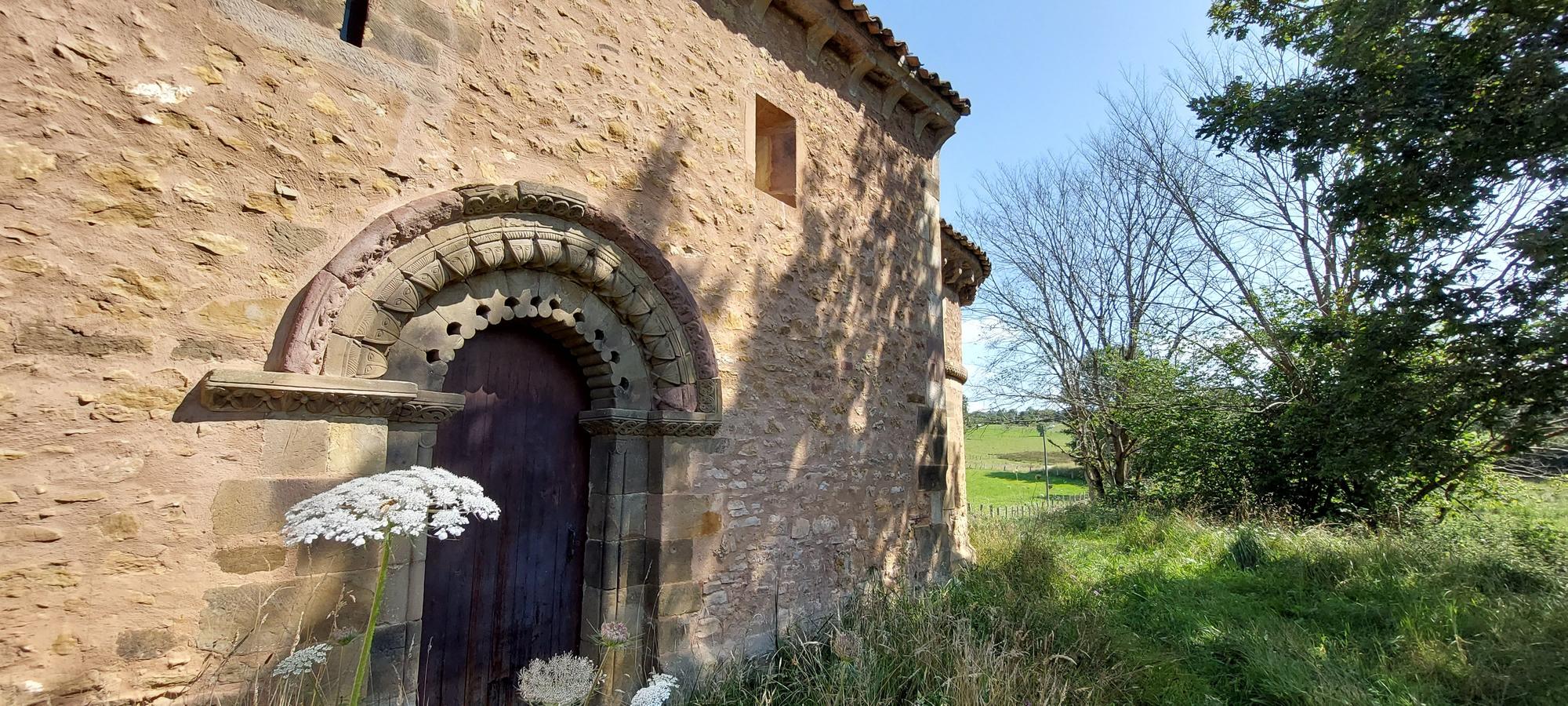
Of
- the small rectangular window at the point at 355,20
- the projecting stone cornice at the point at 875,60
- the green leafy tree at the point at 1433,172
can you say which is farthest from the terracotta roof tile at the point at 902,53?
the small rectangular window at the point at 355,20

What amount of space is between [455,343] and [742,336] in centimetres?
183

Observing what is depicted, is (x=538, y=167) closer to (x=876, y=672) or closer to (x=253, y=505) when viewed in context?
(x=253, y=505)

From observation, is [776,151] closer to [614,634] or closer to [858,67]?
[858,67]

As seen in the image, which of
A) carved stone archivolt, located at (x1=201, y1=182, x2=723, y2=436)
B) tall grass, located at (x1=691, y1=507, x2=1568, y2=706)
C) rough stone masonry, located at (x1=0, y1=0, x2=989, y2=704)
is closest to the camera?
rough stone masonry, located at (x1=0, y1=0, x2=989, y2=704)

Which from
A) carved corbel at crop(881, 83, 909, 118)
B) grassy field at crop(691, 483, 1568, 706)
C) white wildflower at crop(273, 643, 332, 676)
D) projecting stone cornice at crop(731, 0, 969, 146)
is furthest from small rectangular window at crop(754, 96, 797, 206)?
white wildflower at crop(273, 643, 332, 676)

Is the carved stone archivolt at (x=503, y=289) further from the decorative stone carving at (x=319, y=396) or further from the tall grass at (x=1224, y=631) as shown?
the tall grass at (x=1224, y=631)

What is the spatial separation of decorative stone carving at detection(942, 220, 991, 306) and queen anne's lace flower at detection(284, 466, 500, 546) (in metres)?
6.20

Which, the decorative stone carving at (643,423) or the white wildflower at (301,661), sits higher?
the decorative stone carving at (643,423)

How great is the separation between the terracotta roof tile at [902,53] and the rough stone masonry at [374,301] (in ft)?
0.22

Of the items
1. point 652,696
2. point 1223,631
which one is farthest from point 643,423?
point 1223,631

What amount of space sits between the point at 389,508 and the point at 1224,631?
18.6ft

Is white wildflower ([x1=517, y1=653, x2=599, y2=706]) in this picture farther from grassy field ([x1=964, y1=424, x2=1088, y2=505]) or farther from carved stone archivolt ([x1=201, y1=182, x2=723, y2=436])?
grassy field ([x1=964, y1=424, x2=1088, y2=505])

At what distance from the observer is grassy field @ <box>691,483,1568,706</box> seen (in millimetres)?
3846

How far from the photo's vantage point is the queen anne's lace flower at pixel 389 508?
1954 mm
